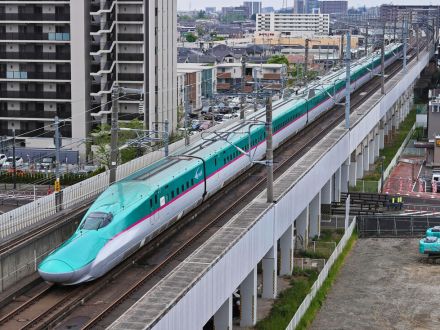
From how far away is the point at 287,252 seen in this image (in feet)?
107

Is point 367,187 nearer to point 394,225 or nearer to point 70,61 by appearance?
A: point 394,225

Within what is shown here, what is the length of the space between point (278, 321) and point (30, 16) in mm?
41846

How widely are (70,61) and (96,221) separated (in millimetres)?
39804

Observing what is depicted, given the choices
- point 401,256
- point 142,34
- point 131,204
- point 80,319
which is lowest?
point 401,256

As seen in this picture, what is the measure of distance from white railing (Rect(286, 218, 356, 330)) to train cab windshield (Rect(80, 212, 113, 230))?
21.6 feet

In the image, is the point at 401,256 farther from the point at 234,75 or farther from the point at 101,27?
the point at 234,75

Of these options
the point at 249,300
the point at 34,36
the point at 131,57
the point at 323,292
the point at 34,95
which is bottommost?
the point at 323,292

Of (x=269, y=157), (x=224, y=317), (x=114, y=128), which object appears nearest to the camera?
(x=224, y=317)

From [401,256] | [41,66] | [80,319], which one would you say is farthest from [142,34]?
[80,319]

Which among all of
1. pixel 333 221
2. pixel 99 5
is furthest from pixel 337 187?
pixel 99 5

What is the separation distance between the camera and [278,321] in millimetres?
26312

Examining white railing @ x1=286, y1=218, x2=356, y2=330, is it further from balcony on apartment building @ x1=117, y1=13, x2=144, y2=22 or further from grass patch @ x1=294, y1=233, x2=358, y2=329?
balcony on apartment building @ x1=117, y1=13, x2=144, y2=22

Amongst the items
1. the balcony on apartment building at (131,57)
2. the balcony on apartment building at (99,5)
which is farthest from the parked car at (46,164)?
the balcony on apartment building at (99,5)

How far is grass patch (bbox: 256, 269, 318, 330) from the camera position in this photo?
26.2 metres
